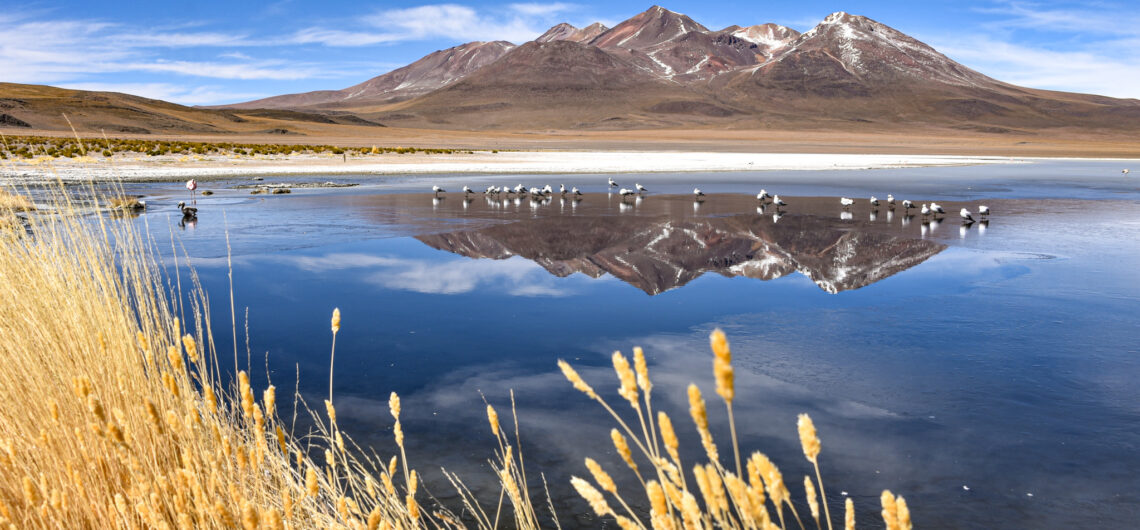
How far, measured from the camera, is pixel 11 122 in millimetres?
92625

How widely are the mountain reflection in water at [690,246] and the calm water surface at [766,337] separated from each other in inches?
3.1

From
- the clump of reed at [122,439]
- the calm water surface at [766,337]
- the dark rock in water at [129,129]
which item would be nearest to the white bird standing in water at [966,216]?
the calm water surface at [766,337]

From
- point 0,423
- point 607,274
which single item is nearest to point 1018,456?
point 0,423

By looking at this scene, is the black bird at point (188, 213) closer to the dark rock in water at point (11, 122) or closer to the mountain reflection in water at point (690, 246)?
the mountain reflection in water at point (690, 246)

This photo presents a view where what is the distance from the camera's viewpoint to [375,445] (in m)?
4.35

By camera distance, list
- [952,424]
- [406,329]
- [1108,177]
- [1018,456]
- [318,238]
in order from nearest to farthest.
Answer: [1018,456]
[952,424]
[406,329]
[318,238]
[1108,177]

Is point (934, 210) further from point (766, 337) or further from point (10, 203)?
point (10, 203)

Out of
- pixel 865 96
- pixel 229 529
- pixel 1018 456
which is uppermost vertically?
pixel 865 96

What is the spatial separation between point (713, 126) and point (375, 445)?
14529 centimetres

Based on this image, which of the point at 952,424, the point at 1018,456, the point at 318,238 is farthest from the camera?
the point at 318,238

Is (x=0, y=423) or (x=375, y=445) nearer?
(x=0, y=423)

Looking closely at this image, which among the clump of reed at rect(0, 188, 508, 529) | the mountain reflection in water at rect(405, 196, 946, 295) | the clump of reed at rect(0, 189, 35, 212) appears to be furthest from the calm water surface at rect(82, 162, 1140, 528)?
the clump of reed at rect(0, 189, 35, 212)

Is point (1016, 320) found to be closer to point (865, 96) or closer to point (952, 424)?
point (952, 424)

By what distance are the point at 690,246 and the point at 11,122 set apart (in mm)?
104579
